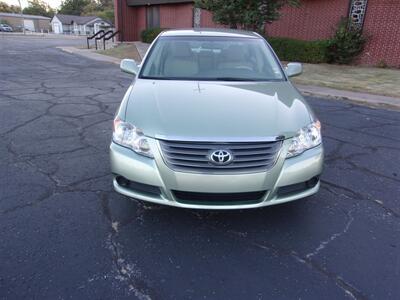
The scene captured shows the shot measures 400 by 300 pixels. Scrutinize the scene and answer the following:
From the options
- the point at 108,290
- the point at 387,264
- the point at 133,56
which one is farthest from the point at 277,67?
the point at 133,56

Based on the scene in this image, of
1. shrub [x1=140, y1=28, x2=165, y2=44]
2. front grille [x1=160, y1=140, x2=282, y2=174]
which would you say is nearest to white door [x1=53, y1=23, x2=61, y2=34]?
shrub [x1=140, y1=28, x2=165, y2=44]

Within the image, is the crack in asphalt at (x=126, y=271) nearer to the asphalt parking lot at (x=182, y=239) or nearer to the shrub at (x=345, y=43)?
the asphalt parking lot at (x=182, y=239)

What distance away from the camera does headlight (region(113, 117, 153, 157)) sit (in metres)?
2.42

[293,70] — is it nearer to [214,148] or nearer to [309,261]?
[214,148]

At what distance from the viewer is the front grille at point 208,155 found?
229 centimetres

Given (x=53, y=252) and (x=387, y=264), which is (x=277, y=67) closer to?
(x=387, y=264)

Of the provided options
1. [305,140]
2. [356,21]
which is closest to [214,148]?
[305,140]

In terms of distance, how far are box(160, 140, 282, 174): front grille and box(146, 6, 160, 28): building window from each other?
992 inches

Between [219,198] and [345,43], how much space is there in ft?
44.6

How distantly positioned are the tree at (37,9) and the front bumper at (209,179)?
128 m

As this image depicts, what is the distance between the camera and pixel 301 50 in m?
14.5

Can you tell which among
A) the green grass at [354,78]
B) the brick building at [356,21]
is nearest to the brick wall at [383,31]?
the brick building at [356,21]

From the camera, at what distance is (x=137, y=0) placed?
25547 millimetres

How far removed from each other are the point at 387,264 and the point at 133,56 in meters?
17.1
